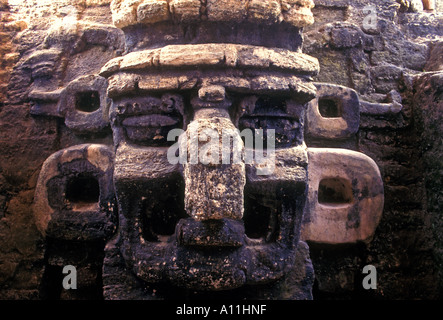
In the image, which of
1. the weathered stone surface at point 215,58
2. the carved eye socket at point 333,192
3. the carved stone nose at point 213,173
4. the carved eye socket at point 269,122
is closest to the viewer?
the carved stone nose at point 213,173

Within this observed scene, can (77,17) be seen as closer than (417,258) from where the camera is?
No

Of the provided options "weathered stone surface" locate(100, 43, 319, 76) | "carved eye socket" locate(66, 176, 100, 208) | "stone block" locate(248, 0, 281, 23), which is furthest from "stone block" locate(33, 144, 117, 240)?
"stone block" locate(248, 0, 281, 23)

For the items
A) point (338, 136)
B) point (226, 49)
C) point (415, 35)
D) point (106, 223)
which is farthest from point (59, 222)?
point (415, 35)

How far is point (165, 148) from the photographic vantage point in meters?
1.47

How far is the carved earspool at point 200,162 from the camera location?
1311mm

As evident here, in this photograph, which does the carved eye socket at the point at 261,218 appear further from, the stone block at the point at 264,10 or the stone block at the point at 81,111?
the stone block at the point at 81,111

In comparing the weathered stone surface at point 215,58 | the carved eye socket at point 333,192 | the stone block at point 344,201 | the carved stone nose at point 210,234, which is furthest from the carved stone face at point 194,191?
the carved eye socket at point 333,192

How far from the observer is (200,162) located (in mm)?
1245

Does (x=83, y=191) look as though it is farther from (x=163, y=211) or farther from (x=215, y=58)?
(x=215, y=58)

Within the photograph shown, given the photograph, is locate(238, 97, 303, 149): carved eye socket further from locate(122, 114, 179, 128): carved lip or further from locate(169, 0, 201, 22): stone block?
locate(169, 0, 201, 22): stone block

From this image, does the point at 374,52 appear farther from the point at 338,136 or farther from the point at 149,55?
the point at 149,55

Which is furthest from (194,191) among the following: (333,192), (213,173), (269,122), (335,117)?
(335,117)

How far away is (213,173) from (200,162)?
0.06 metres

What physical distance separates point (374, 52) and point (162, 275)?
173 centimetres
